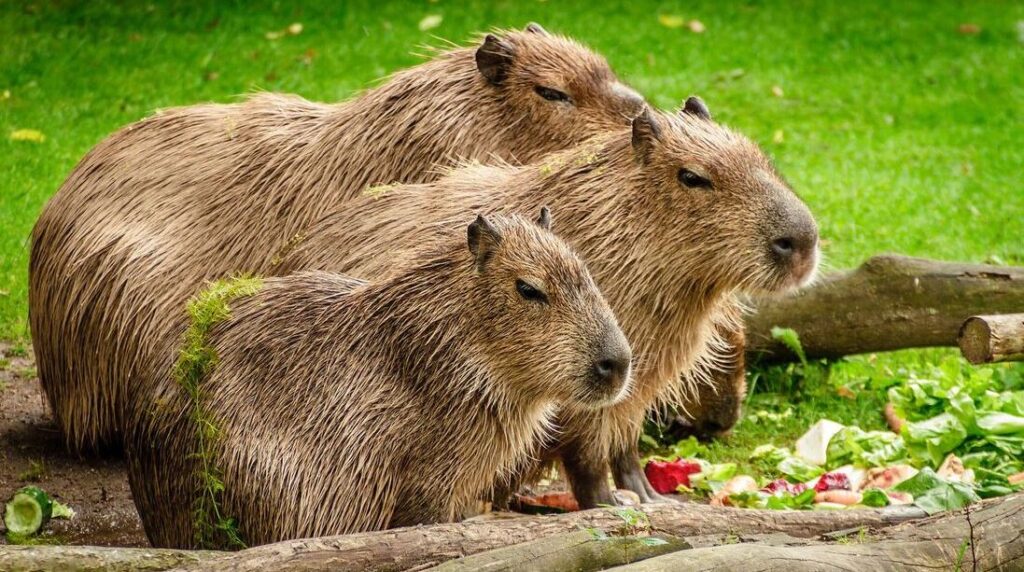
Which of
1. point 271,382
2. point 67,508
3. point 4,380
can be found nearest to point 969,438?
point 271,382

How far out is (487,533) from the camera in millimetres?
3756

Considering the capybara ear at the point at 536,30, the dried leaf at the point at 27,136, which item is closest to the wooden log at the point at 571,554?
the capybara ear at the point at 536,30

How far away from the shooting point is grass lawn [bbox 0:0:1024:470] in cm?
934

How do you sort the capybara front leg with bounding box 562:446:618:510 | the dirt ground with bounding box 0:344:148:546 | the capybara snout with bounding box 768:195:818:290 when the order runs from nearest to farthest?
the capybara snout with bounding box 768:195:818:290
the capybara front leg with bounding box 562:446:618:510
the dirt ground with bounding box 0:344:148:546

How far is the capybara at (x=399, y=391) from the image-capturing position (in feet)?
13.3

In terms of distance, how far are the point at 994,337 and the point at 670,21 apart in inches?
335

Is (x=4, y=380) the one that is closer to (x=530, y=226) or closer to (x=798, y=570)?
(x=530, y=226)

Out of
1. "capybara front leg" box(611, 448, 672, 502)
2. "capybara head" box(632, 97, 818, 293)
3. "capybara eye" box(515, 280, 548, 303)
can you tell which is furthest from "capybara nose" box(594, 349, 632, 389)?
"capybara front leg" box(611, 448, 672, 502)

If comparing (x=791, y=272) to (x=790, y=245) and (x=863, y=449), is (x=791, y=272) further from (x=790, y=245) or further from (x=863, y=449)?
(x=863, y=449)

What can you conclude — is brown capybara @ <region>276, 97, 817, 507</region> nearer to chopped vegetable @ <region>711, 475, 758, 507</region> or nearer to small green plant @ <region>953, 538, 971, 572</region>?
chopped vegetable @ <region>711, 475, 758, 507</region>

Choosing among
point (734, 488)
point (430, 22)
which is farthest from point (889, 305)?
point (430, 22)

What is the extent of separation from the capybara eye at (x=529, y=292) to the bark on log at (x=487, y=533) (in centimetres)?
62

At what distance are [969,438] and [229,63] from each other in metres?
7.28

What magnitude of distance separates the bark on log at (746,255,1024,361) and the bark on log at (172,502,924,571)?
2482 mm
